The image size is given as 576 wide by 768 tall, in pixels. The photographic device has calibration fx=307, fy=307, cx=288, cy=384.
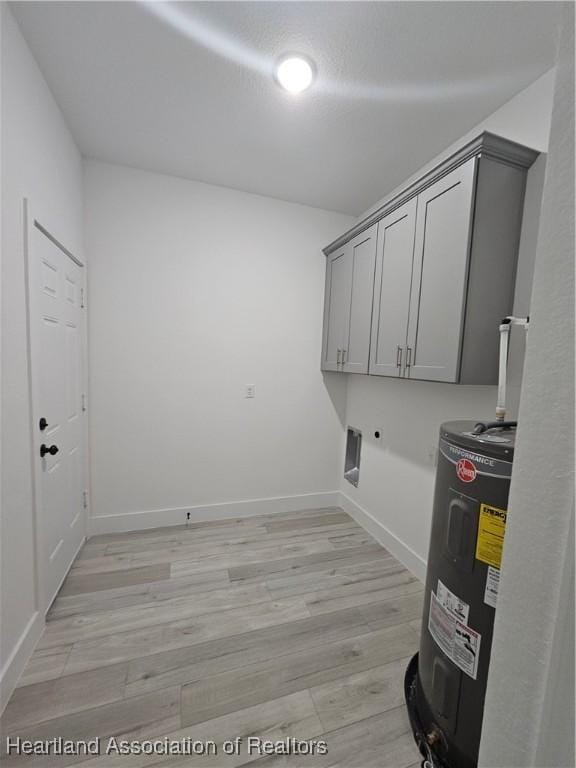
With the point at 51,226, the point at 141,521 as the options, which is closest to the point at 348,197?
Result: the point at 51,226

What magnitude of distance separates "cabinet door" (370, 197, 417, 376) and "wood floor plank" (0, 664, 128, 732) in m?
2.14

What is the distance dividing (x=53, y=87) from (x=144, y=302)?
127cm

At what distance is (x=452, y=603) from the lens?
111cm

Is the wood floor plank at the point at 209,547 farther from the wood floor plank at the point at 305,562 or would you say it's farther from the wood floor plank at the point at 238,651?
the wood floor plank at the point at 238,651

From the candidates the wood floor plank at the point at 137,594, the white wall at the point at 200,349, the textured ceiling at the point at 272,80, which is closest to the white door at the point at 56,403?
the wood floor plank at the point at 137,594

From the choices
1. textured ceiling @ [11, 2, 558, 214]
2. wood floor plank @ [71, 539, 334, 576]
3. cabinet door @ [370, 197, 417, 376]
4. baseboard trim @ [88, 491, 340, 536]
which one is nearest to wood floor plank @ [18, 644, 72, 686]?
wood floor plank @ [71, 539, 334, 576]

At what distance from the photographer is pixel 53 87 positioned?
1.68 meters

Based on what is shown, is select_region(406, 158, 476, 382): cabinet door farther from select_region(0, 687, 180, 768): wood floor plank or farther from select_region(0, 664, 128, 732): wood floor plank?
select_region(0, 664, 128, 732): wood floor plank

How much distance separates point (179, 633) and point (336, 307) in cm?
253

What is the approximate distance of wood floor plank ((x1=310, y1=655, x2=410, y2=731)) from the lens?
4.22 ft

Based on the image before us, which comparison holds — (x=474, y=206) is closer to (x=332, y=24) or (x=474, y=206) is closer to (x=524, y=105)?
(x=524, y=105)

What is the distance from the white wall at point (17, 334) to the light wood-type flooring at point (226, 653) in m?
0.26

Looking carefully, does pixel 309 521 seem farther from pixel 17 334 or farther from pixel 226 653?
pixel 17 334

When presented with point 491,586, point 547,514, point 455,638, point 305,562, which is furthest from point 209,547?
point 547,514
